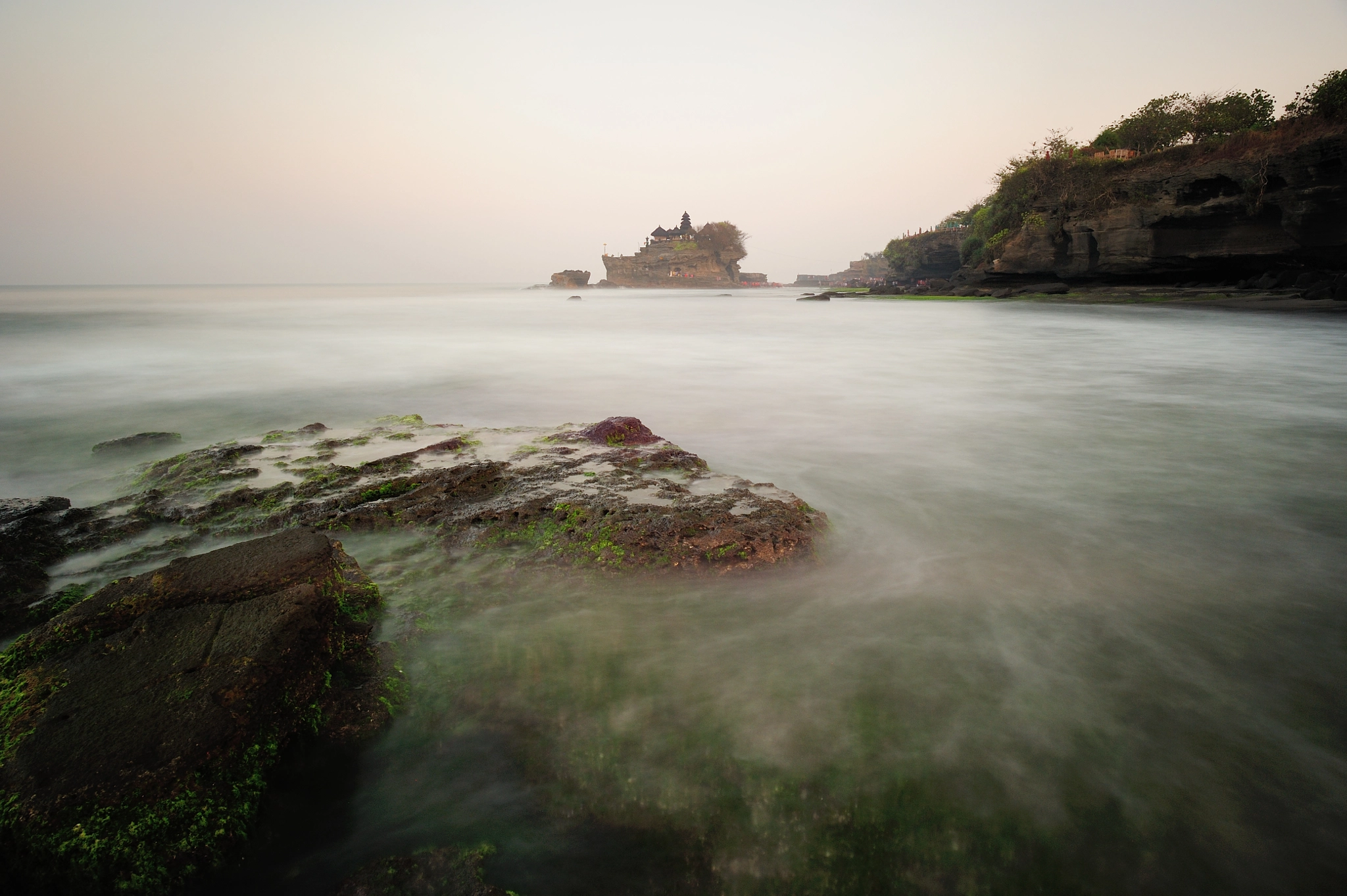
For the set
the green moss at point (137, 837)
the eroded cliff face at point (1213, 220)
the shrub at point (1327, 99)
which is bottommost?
the green moss at point (137, 837)

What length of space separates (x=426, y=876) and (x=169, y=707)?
0.92m

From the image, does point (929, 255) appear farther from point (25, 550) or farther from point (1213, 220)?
point (25, 550)

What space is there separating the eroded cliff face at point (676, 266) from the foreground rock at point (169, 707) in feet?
429

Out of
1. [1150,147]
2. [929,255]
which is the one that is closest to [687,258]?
[929,255]

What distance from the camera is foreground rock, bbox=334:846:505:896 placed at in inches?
64.6

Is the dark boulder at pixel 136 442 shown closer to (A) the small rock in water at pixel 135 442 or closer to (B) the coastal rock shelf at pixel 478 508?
(A) the small rock in water at pixel 135 442

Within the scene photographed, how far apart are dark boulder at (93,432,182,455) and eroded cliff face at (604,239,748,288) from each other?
4991 inches

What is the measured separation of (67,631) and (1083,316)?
1125 inches

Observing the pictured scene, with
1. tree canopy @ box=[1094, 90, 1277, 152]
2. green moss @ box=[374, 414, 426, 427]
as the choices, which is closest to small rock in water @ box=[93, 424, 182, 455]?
green moss @ box=[374, 414, 426, 427]

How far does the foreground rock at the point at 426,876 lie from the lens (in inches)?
64.6

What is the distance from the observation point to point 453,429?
243 inches

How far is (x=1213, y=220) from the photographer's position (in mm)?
24359

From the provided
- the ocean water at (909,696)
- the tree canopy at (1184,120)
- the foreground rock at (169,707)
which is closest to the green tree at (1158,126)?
the tree canopy at (1184,120)

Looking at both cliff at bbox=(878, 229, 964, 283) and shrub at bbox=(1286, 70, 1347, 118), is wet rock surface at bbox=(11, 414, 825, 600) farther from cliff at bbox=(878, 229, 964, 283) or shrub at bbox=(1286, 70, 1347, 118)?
cliff at bbox=(878, 229, 964, 283)
